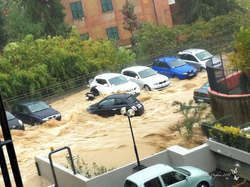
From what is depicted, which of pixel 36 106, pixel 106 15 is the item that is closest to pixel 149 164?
pixel 36 106

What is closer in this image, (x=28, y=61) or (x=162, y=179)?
(x=162, y=179)

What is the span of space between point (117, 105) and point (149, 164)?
9.07 meters

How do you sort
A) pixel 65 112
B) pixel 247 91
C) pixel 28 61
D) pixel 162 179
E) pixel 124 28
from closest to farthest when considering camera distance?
1. pixel 162 179
2. pixel 247 91
3. pixel 65 112
4. pixel 28 61
5. pixel 124 28

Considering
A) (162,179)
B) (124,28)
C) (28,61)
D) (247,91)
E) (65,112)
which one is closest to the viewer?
(162,179)

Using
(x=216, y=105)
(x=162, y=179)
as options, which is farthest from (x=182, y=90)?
(x=162, y=179)

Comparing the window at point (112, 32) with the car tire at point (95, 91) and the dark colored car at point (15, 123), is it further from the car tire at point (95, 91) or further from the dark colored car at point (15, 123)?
the dark colored car at point (15, 123)

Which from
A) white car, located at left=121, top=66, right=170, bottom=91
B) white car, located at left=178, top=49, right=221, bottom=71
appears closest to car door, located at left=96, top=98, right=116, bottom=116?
white car, located at left=121, top=66, right=170, bottom=91

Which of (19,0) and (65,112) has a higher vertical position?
(19,0)

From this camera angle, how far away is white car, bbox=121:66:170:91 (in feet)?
100

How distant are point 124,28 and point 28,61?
46.4ft

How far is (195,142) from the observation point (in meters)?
19.3

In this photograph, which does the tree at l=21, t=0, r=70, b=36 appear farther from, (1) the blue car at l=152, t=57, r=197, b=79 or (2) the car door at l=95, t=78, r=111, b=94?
(2) the car door at l=95, t=78, r=111, b=94

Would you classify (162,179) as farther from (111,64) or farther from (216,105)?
(111,64)

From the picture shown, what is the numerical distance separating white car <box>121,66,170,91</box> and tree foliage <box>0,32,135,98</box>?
458 centimetres
